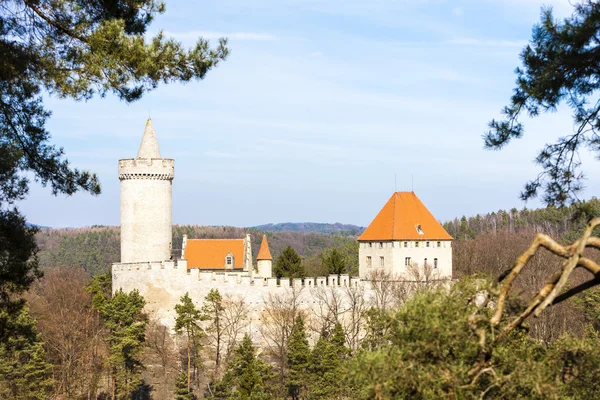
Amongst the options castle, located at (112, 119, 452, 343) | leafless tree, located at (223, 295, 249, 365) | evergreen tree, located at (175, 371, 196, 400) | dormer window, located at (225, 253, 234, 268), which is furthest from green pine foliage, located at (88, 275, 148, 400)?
dormer window, located at (225, 253, 234, 268)

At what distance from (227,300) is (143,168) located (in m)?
7.59

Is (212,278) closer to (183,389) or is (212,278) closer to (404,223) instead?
(183,389)

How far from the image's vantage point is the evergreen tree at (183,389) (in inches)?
1160

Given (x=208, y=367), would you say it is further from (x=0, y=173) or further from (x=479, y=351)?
(x=479, y=351)

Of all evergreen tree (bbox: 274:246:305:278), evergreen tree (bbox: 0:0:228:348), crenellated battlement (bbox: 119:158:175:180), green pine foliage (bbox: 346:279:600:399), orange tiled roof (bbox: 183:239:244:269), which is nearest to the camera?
green pine foliage (bbox: 346:279:600:399)

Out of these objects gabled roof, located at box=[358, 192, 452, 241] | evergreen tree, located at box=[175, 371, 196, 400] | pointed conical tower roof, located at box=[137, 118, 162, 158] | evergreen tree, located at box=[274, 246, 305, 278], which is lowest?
evergreen tree, located at box=[175, 371, 196, 400]

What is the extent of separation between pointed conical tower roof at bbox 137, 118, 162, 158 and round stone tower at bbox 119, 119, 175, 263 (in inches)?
25.9

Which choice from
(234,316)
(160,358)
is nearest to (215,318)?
(234,316)

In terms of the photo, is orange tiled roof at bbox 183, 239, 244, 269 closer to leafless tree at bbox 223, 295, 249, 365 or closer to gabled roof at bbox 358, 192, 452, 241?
leafless tree at bbox 223, 295, 249, 365

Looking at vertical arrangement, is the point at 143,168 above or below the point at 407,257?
above

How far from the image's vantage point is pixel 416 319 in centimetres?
632

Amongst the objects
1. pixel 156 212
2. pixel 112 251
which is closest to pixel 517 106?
pixel 156 212

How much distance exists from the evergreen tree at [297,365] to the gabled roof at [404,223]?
7.94m

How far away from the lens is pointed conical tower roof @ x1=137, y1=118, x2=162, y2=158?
37.2 m
